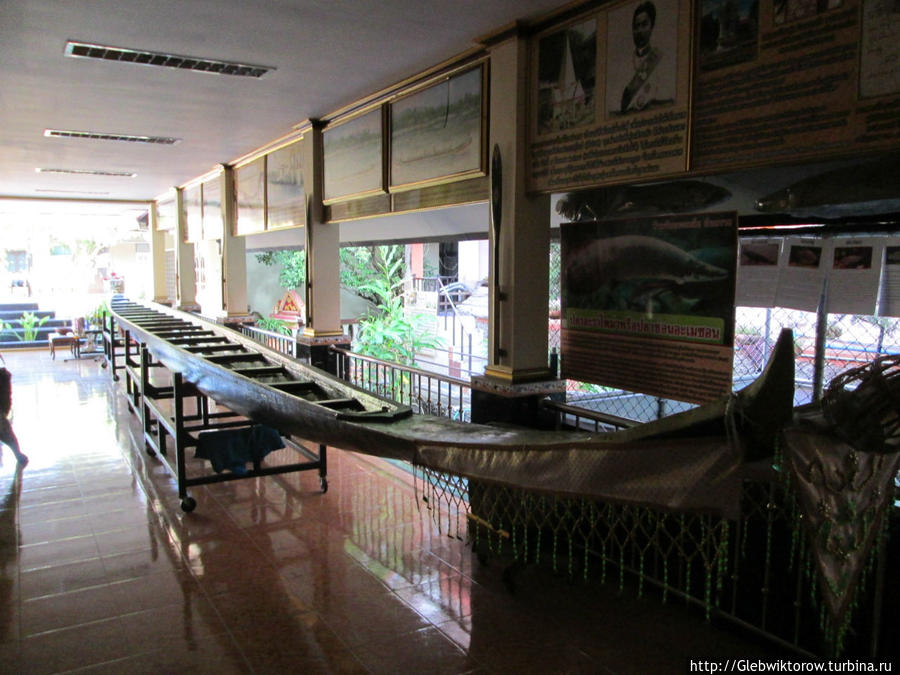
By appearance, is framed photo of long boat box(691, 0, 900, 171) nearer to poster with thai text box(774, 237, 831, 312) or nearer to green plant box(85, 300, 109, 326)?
poster with thai text box(774, 237, 831, 312)

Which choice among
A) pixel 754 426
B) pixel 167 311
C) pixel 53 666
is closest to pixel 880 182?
pixel 754 426

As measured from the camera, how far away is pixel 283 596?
3.18 meters

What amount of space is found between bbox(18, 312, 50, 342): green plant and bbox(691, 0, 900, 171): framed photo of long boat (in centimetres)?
1416

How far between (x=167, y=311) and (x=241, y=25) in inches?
226

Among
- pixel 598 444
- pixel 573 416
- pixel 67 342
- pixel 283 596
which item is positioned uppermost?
pixel 598 444

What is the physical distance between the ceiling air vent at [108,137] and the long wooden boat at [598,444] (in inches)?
196

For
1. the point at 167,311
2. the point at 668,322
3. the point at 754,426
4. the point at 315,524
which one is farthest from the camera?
the point at 167,311

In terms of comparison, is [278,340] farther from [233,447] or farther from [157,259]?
[157,259]

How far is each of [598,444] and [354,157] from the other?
172 inches

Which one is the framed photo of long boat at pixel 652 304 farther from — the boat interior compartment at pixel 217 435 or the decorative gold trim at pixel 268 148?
the decorative gold trim at pixel 268 148

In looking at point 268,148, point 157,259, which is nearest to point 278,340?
point 268,148

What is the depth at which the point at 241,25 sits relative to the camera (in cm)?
382

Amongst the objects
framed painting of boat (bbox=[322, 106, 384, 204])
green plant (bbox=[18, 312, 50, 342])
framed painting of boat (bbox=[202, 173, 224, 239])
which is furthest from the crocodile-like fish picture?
green plant (bbox=[18, 312, 50, 342])

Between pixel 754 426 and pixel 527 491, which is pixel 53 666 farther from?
pixel 754 426
